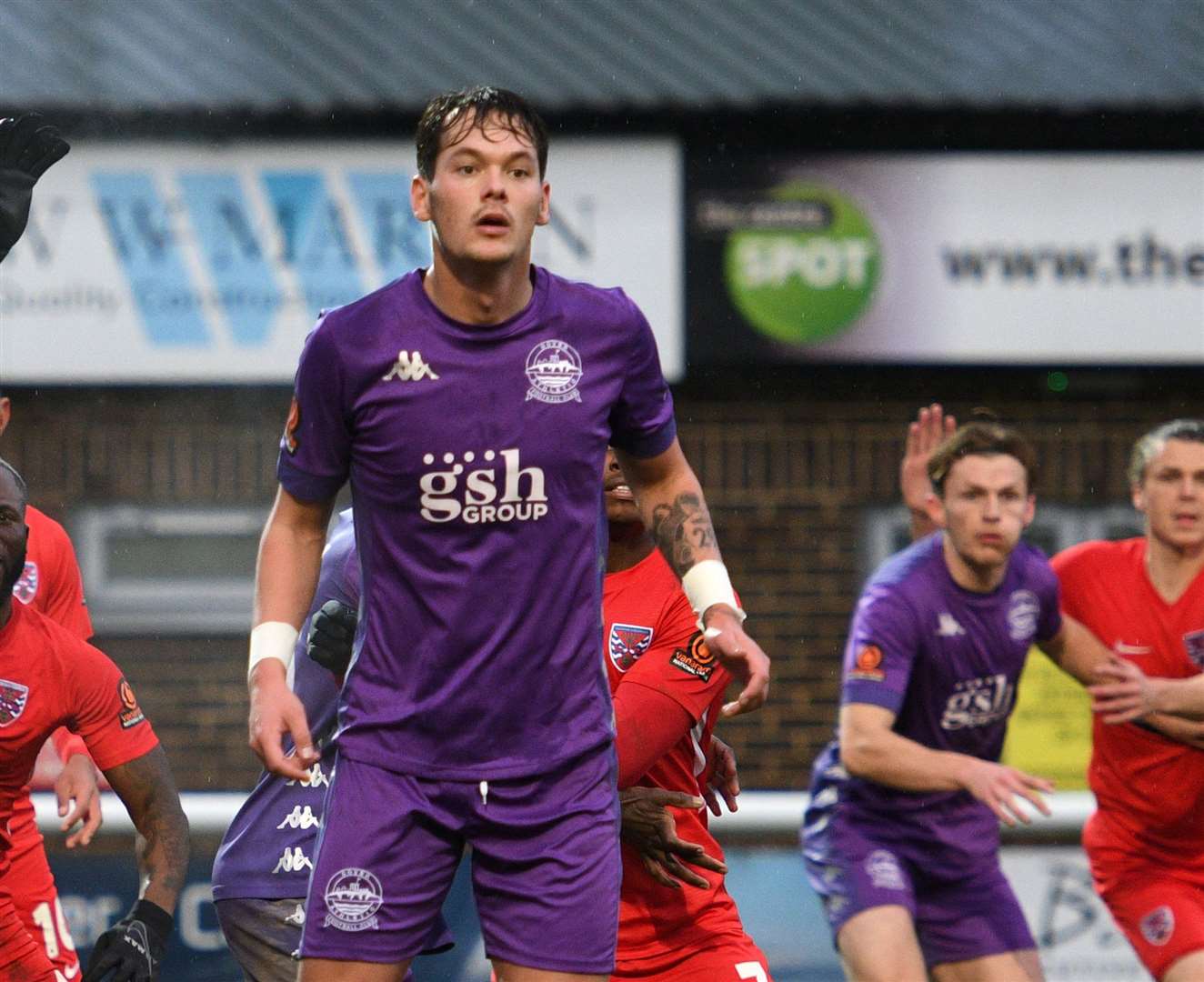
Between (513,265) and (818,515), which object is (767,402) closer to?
(818,515)

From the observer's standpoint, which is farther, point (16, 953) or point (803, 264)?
point (803, 264)

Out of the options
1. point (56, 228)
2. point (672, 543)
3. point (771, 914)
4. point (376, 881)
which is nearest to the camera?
point (376, 881)

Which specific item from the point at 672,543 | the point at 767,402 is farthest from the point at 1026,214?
the point at 672,543

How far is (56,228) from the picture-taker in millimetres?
9633

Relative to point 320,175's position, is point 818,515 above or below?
below

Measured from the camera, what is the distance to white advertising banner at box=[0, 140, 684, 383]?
962 cm

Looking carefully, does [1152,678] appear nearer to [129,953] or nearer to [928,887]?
[928,887]

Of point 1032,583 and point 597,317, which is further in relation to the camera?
point 1032,583

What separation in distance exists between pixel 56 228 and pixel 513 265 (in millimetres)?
6360

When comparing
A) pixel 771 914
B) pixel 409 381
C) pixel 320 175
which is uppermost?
pixel 320 175

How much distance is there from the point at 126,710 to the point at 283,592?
1.36m

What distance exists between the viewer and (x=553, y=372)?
382 cm

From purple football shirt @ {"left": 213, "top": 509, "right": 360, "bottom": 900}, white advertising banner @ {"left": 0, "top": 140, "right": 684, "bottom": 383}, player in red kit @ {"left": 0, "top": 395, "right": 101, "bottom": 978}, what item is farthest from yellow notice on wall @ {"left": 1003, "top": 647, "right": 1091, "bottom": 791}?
purple football shirt @ {"left": 213, "top": 509, "right": 360, "bottom": 900}

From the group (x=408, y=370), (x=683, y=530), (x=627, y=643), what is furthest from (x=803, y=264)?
(x=408, y=370)
